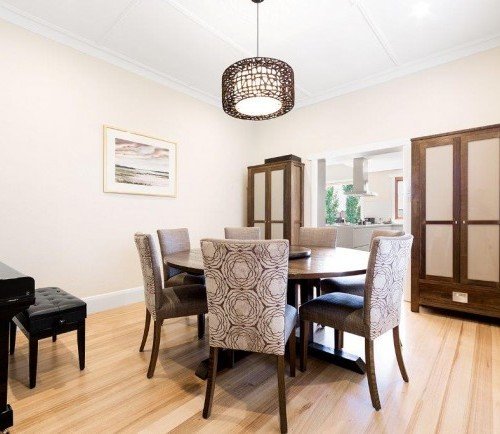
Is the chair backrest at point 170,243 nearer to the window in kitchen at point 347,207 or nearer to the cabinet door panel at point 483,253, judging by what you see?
the cabinet door panel at point 483,253

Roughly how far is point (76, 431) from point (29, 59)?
309 cm

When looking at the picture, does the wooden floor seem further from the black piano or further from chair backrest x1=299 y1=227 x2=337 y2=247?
chair backrest x1=299 y1=227 x2=337 y2=247

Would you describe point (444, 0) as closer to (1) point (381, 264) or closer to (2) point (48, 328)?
(1) point (381, 264)

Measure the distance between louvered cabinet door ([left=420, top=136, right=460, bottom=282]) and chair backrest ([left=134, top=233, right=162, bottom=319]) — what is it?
2.71m

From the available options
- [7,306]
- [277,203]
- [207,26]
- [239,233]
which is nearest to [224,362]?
[7,306]

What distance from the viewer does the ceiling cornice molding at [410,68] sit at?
298 centimetres

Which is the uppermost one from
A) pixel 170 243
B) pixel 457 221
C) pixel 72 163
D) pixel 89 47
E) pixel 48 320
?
pixel 89 47

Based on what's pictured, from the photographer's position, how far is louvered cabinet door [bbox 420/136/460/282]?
2818 mm

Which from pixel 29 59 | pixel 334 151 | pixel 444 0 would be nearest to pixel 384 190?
pixel 334 151

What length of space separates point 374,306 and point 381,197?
326 inches

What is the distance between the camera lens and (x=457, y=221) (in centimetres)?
280

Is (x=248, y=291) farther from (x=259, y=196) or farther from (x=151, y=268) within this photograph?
(x=259, y=196)

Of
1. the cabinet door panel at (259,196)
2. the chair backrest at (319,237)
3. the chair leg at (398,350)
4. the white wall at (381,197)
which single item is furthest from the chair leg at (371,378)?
the white wall at (381,197)

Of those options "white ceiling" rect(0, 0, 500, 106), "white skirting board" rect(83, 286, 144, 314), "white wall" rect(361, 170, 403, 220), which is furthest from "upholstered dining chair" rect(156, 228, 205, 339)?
"white wall" rect(361, 170, 403, 220)
